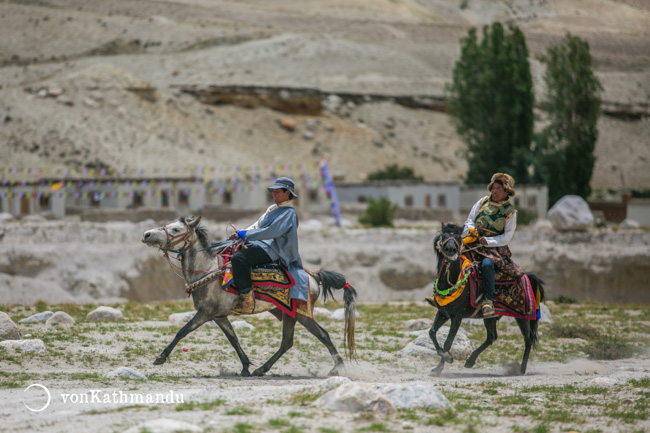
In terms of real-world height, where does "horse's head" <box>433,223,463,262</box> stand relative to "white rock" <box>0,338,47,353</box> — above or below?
above

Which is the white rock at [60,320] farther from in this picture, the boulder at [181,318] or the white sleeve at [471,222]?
the white sleeve at [471,222]

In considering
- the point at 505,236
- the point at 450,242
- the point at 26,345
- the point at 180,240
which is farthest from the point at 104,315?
the point at 505,236

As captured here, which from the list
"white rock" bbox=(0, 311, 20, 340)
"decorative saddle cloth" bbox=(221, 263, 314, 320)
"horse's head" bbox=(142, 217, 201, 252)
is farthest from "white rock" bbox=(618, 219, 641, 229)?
"white rock" bbox=(0, 311, 20, 340)

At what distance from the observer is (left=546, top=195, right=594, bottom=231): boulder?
2959 cm

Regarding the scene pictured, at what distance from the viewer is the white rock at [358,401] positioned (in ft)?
22.0

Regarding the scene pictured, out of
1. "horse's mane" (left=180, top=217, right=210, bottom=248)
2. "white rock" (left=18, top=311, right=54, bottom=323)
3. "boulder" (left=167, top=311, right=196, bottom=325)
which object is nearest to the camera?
"horse's mane" (left=180, top=217, right=210, bottom=248)

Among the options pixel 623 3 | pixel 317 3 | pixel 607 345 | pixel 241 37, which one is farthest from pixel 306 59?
pixel 607 345

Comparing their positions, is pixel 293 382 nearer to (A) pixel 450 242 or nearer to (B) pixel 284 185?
(B) pixel 284 185

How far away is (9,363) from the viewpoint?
32.2ft

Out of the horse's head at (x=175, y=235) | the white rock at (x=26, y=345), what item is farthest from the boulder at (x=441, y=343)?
the white rock at (x=26, y=345)

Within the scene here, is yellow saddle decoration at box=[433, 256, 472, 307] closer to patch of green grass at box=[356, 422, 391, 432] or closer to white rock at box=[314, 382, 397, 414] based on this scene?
white rock at box=[314, 382, 397, 414]

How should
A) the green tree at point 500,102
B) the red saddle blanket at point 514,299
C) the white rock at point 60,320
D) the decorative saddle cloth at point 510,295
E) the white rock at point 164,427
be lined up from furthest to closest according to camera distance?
1. the green tree at point 500,102
2. the white rock at point 60,320
3. the red saddle blanket at point 514,299
4. the decorative saddle cloth at point 510,295
5. the white rock at point 164,427

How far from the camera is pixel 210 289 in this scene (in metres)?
9.83

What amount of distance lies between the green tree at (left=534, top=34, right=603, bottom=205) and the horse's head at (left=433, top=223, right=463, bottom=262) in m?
41.4
